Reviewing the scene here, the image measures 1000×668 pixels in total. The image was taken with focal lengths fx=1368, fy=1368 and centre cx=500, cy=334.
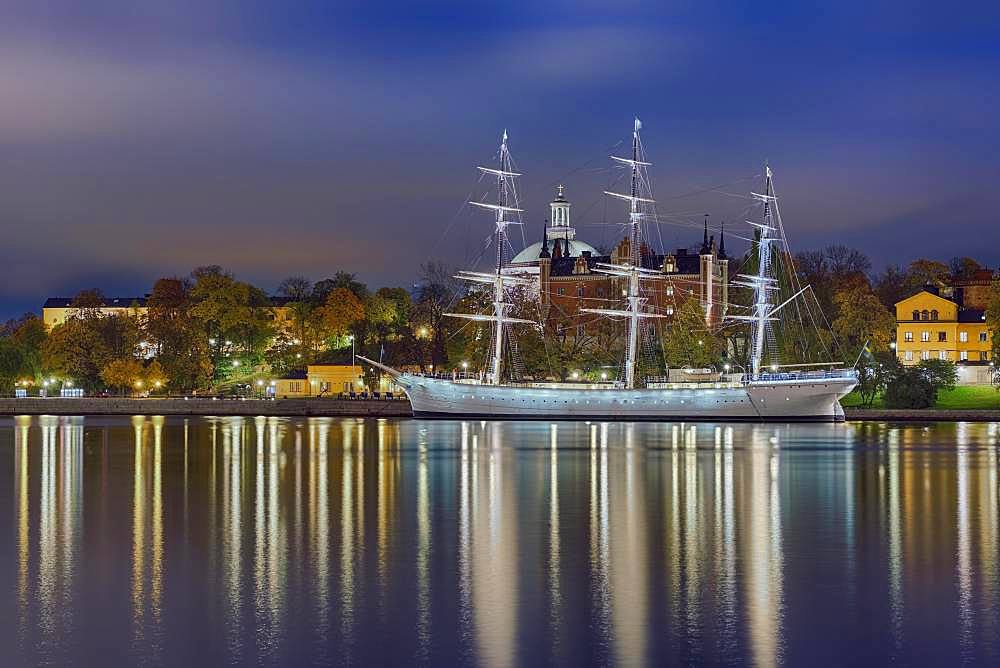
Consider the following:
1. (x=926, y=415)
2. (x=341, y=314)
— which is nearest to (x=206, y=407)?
(x=341, y=314)

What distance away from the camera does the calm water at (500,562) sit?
16422 millimetres

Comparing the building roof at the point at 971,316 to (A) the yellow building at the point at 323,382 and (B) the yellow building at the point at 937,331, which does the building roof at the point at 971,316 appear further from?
(A) the yellow building at the point at 323,382

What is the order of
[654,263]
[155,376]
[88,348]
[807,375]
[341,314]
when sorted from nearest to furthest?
[807,375] → [155,376] → [88,348] → [341,314] → [654,263]

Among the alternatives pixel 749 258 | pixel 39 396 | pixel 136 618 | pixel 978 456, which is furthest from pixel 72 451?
pixel 39 396

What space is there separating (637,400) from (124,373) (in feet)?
155

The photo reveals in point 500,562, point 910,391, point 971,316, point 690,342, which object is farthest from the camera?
point 971,316

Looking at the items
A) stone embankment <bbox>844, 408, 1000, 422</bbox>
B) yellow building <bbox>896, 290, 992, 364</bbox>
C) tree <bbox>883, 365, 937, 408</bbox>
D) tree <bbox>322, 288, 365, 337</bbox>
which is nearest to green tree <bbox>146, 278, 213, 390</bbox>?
tree <bbox>322, 288, 365, 337</bbox>

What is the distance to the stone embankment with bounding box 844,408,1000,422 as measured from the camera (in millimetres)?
82562

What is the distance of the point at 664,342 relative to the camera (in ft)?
329

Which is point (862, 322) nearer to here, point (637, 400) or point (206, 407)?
point (637, 400)

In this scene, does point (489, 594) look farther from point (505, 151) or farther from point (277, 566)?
point (505, 151)

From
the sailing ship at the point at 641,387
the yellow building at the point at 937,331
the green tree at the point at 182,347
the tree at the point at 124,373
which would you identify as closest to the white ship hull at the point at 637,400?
the sailing ship at the point at 641,387

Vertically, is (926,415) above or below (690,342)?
below

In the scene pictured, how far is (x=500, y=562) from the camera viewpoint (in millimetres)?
22359
